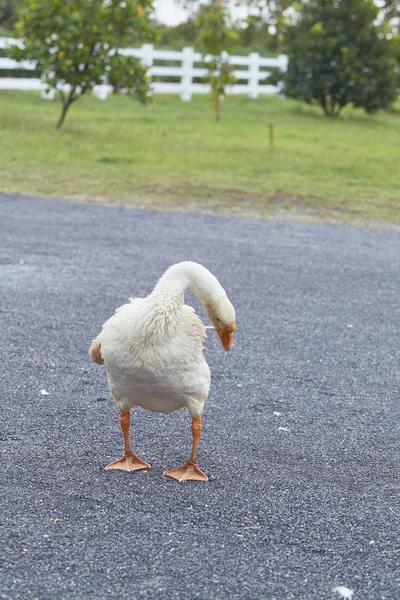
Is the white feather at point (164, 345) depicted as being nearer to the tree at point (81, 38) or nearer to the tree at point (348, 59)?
the tree at point (81, 38)

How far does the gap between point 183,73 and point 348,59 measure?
645 centimetres

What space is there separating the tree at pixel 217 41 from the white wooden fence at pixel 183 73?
5.22 ft

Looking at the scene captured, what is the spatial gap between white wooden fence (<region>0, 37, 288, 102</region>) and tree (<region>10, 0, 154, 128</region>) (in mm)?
5846

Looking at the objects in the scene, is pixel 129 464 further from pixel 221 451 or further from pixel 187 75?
pixel 187 75

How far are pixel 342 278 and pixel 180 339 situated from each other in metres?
4.95

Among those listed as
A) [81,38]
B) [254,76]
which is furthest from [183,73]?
[81,38]

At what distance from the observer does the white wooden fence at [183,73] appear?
2617 centimetres

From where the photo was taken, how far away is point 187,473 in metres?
3.99

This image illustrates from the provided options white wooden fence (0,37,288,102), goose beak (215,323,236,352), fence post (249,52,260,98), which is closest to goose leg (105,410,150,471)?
goose beak (215,323,236,352)

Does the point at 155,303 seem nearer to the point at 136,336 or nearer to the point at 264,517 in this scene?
the point at 136,336

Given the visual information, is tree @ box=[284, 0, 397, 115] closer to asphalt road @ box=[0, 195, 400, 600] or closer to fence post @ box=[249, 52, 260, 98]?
fence post @ box=[249, 52, 260, 98]

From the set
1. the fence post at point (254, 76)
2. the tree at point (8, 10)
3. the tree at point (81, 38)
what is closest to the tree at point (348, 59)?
the fence post at point (254, 76)

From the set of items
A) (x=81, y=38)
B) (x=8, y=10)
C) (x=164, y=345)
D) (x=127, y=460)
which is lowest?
(x=127, y=460)

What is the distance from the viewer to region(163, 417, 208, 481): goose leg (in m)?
3.98
